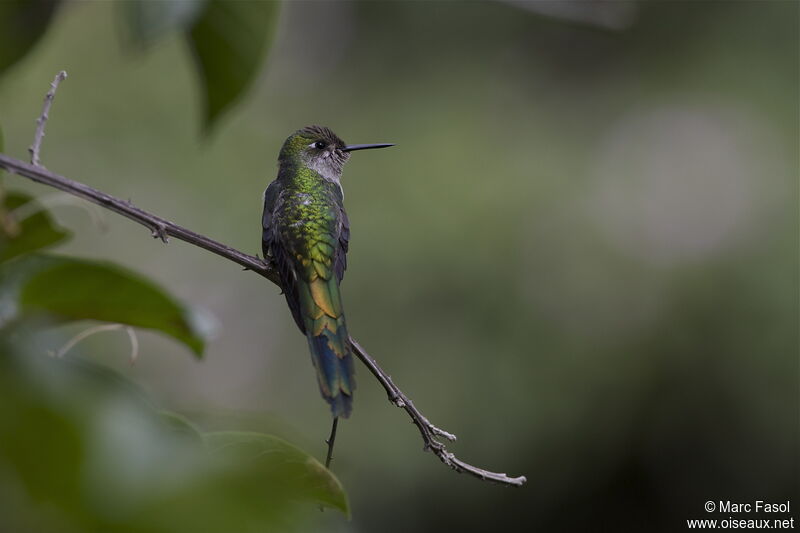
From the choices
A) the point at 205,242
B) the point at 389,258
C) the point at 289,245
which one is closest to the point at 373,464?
the point at 389,258

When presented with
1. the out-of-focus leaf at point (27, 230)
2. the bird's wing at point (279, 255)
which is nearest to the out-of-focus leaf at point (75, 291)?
the out-of-focus leaf at point (27, 230)

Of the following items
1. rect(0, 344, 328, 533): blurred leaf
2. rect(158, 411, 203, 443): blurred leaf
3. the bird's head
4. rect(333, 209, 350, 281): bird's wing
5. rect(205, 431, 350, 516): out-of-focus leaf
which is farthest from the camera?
the bird's head

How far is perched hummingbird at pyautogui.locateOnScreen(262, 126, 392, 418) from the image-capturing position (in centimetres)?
136

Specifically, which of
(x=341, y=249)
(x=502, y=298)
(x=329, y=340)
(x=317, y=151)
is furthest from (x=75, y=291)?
(x=502, y=298)

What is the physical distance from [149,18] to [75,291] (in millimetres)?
317

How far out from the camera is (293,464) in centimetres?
89

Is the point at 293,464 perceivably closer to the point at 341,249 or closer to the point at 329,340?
the point at 329,340

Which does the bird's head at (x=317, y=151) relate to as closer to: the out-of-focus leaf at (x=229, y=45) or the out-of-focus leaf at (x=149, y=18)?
the out-of-focus leaf at (x=229, y=45)

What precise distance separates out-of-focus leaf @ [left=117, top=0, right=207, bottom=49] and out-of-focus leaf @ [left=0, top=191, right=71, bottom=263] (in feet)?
0.99

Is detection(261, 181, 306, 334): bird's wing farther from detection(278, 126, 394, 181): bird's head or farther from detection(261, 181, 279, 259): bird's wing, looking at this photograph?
detection(278, 126, 394, 181): bird's head

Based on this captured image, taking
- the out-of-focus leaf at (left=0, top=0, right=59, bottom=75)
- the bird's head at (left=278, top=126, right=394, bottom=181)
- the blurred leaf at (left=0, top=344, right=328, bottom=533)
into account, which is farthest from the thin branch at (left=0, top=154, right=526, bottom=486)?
the bird's head at (left=278, top=126, right=394, bottom=181)

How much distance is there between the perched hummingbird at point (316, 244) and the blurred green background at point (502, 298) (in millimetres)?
3476

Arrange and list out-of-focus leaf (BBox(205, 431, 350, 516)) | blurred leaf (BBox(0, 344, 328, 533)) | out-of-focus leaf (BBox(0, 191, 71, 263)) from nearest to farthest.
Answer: blurred leaf (BBox(0, 344, 328, 533)) < out-of-focus leaf (BBox(205, 431, 350, 516)) < out-of-focus leaf (BBox(0, 191, 71, 263))

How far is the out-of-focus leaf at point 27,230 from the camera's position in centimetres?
110
